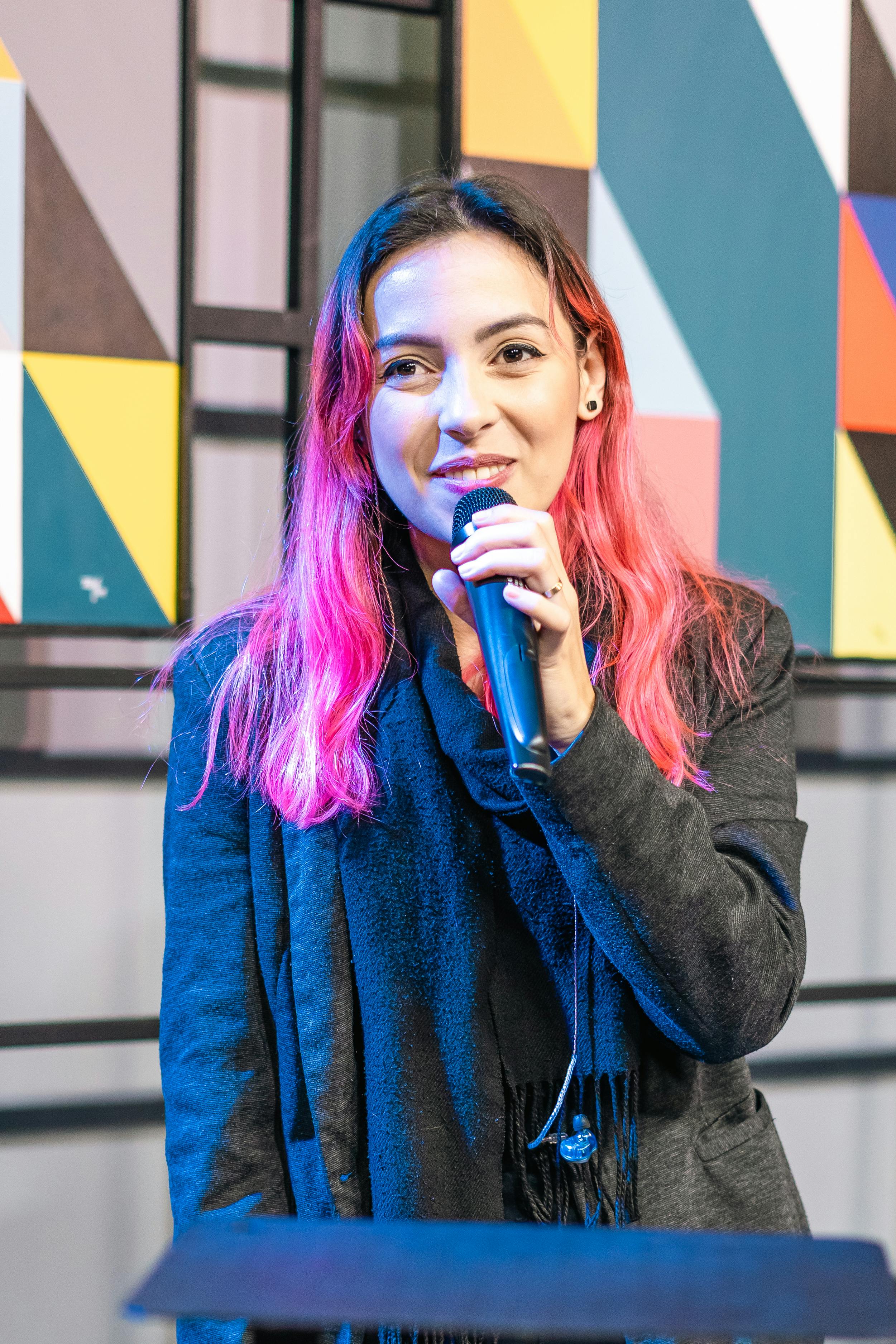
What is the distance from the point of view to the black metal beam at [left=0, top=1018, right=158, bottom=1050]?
146 centimetres

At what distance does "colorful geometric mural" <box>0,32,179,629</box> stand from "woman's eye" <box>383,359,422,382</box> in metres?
0.62

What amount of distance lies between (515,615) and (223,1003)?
52 cm

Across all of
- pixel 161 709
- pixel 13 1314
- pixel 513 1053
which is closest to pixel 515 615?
pixel 513 1053

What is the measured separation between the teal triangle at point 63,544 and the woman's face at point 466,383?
617mm

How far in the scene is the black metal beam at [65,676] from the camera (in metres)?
1.49

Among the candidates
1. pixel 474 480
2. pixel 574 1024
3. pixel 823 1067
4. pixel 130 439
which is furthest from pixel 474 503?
pixel 823 1067

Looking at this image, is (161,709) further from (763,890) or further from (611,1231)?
(611,1231)

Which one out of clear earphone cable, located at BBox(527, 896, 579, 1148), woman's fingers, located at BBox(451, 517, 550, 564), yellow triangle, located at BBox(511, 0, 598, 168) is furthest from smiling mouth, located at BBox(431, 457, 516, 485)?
yellow triangle, located at BBox(511, 0, 598, 168)

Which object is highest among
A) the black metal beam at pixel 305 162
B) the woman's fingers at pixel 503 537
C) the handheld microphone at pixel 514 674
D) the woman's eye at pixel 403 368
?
the black metal beam at pixel 305 162

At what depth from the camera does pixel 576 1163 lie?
34.8 inches

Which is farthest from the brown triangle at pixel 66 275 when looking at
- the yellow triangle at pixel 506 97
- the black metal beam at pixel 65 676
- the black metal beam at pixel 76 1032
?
the black metal beam at pixel 76 1032

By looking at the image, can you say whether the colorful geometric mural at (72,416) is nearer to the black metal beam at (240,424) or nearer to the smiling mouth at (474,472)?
the black metal beam at (240,424)

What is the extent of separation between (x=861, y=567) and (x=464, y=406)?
107cm

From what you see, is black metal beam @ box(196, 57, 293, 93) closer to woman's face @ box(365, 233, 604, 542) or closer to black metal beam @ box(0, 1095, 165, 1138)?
woman's face @ box(365, 233, 604, 542)
